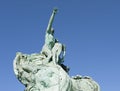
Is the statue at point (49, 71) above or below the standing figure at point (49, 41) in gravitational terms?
below

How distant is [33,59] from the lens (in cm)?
3241

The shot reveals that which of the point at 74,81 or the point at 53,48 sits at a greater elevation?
the point at 53,48

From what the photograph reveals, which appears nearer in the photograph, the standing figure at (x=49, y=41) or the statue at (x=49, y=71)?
the statue at (x=49, y=71)

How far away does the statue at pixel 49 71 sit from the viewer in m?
31.0

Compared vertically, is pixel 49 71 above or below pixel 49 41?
below

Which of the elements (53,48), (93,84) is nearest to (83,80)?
(93,84)

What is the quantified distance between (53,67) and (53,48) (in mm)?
1569

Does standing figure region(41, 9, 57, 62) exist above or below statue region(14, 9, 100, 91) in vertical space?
above

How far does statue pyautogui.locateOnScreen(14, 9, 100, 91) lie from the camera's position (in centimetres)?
3100

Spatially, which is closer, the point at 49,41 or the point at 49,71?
the point at 49,71

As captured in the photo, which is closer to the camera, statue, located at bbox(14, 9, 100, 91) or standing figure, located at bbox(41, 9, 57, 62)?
statue, located at bbox(14, 9, 100, 91)

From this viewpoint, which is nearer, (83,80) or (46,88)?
(46,88)

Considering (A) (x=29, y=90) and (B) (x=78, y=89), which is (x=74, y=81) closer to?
(B) (x=78, y=89)

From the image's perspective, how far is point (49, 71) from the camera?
102ft
